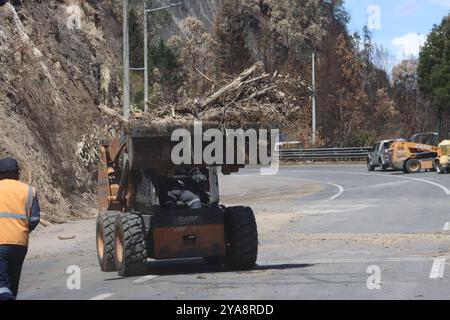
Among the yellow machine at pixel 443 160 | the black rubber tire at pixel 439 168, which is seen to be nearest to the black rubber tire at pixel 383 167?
the black rubber tire at pixel 439 168

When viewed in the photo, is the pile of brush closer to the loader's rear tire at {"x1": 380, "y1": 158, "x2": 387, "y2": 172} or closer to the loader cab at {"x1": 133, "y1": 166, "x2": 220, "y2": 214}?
the loader cab at {"x1": 133, "y1": 166, "x2": 220, "y2": 214}

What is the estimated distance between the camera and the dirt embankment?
2558 cm

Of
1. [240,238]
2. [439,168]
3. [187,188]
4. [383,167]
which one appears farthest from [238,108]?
[383,167]

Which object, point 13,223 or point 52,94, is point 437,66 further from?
point 13,223

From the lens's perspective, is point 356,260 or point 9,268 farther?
point 356,260

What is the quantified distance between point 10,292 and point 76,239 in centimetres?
1204

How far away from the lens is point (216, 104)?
45.1ft

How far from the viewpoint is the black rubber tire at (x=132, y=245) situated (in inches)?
521

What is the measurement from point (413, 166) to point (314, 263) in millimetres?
34558

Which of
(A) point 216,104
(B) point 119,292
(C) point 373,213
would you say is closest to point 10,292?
(B) point 119,292

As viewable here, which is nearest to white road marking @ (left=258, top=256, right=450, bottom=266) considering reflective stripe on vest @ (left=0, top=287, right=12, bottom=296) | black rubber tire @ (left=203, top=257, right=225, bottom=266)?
black rubber tire @ (left=203, top=257, right=225, bottom=266)

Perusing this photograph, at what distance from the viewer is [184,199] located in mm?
14031

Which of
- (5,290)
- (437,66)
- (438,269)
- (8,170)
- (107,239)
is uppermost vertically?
(437,66)
